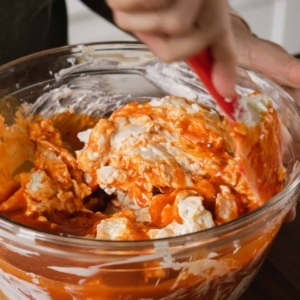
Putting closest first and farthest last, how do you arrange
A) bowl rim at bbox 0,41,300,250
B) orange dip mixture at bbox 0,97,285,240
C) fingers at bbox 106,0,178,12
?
fingers at bbox 106,0,178,12
bowl rim at bbox 0,41,300,250
orange dip mixture at bbox 0,97,285,240

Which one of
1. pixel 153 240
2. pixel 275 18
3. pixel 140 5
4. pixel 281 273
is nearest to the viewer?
pixel 140 5

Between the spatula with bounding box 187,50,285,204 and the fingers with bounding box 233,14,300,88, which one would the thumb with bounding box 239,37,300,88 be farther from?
the spatula with bounding box 187,50,285,204

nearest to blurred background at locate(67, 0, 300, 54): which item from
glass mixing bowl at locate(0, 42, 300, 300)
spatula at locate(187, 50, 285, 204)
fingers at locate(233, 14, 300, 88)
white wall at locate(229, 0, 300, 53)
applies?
white wall at locate(229, 0, 300, 53)

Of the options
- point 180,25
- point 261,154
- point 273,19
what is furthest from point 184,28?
point 273,19

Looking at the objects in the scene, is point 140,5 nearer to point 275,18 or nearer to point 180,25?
point 180,25

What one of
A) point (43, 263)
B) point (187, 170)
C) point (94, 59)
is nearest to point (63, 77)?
point (94, 59)

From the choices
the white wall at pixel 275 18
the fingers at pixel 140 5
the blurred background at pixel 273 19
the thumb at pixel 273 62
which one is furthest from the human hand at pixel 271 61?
the white wall at pixel 275 18
